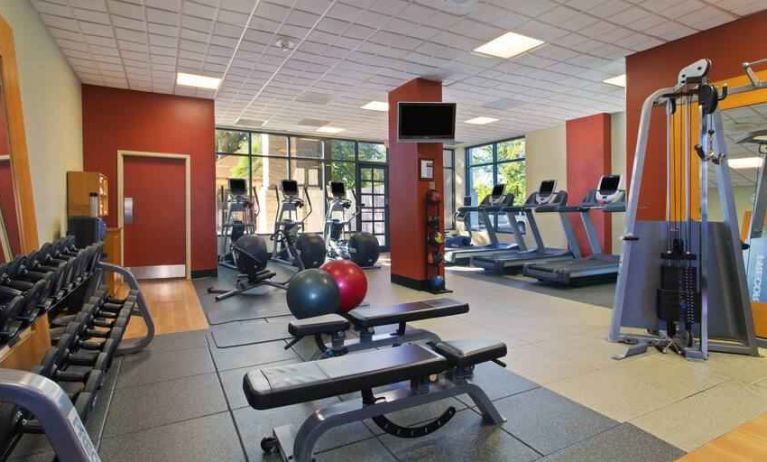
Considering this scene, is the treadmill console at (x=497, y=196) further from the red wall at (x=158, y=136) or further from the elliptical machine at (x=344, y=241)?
the red wall at (x=158, y=136)

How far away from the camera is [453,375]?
2.30 metres

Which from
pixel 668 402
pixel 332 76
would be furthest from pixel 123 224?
pixel 668 402

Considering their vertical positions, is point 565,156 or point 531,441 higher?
point 565,156

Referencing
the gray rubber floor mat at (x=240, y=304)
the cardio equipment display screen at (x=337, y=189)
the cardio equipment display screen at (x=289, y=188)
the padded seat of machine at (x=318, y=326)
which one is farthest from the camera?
the cardio equipment display screen at (x=337, y=189)

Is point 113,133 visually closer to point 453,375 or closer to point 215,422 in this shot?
point 215,422

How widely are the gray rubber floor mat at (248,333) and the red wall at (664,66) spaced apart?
4.26 m

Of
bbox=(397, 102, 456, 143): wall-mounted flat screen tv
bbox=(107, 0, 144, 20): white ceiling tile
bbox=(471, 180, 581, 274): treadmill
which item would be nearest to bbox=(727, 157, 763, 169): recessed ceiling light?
bbox=(397, 102, 456, 143): wall-mounted flat screen tv

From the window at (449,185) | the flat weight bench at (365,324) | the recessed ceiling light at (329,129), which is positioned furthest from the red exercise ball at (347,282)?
the window at (449,185)

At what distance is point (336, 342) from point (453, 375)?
1.06 metres

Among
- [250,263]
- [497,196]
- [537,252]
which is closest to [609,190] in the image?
[537,252]

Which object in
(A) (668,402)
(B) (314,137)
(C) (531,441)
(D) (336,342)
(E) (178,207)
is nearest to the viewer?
(C) (531,441)

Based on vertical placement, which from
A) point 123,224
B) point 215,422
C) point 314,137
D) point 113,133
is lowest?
point 215,422

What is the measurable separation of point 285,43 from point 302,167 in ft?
19.6

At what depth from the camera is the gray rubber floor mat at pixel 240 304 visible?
187 inches
